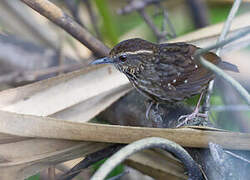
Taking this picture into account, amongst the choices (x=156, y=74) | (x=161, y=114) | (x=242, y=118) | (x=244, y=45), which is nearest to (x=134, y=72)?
(x=156, y=74)

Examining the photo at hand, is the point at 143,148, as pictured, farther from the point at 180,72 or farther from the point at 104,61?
the point at 180,72

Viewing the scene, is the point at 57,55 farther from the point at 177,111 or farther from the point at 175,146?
the point at 175,146

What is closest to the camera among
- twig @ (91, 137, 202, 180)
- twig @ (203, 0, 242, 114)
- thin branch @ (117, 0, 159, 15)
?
twig @ (91, 137, 202, 180)

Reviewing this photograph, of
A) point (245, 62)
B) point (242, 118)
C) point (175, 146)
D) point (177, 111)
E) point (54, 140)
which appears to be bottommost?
point (175, 146)

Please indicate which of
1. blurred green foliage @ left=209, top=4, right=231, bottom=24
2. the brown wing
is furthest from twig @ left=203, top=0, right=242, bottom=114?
blurred green foliage @ left=209, top=4, right=231, bottom=24

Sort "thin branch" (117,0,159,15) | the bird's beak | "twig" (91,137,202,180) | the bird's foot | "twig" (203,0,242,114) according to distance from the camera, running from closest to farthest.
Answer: "twig" (91,137,202,180)
the bird's foot
"twig" (203,0,242,114)
the bird's beak
"thin branch" (117,0,159,15)

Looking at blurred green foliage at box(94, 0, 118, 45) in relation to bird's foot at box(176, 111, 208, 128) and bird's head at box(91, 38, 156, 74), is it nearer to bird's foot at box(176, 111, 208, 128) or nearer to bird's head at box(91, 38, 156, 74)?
bird's head at box(91, 38, 156, 74)
